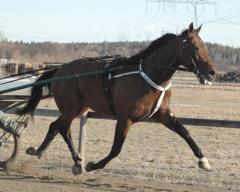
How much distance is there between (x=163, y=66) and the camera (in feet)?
24.5

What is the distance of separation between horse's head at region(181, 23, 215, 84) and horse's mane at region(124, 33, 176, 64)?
0.34 metres

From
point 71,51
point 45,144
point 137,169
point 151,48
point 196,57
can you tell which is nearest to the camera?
point 196,57

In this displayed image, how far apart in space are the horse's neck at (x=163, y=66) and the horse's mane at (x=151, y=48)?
128 millimetres

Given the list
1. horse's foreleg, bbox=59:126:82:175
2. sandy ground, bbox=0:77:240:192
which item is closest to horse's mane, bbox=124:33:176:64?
horse's foreleg, bbox=59:126:82:175

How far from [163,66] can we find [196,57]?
0.50 meters

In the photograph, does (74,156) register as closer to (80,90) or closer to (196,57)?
(80,90)

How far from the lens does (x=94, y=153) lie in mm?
10547

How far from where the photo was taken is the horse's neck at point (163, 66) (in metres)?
7.46

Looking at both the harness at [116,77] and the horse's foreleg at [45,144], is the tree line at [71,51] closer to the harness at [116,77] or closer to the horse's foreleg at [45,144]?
the horse's foreleg at [45,144]

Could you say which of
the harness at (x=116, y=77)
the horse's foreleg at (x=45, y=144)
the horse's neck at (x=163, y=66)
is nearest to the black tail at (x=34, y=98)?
the horse's foreleg at (x=45, y=144)

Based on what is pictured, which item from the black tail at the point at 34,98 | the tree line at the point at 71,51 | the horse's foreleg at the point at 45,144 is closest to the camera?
the horse's foreleg at the point at 45,144

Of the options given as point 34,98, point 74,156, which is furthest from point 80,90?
point 34,98

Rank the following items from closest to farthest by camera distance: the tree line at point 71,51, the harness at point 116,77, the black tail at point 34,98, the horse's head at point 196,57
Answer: the horse's head at point 196,57
the harness at point 116,77
the black tail at point 34,98
the tree line at point 71,51

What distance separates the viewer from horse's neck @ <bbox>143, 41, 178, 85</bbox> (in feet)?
24.5
